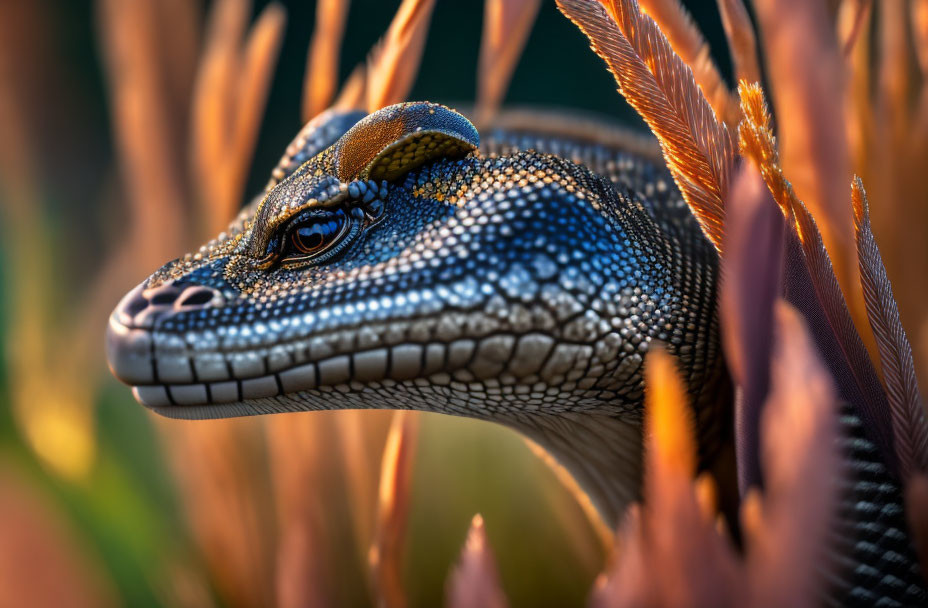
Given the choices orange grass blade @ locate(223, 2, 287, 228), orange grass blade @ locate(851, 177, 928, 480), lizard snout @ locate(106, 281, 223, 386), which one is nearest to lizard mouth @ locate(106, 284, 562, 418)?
lizard snout @ locate(106, 281, 223, 386)

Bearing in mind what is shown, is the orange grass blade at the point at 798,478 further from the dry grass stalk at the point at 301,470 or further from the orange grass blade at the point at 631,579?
the dry grass stalk at the point at 301,470

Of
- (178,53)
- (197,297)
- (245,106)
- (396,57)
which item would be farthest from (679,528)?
(178,53)

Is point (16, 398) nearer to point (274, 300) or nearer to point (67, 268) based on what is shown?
point (67, 268)

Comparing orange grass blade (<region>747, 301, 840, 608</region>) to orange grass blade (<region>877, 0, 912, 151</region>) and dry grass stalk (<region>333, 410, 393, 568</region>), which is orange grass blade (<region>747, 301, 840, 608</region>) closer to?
orange grass blade (<region>877, 0, 912, 151</region>)

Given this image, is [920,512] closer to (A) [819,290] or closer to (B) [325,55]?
(A) [819,290]

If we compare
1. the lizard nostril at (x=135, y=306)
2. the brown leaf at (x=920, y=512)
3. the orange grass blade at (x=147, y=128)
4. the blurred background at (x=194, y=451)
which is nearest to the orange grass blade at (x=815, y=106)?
the brown leaf at (x=920, y=512)
